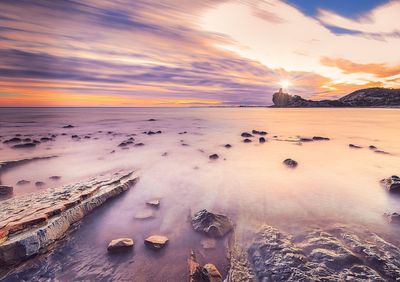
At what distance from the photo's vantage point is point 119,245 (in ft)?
12.8

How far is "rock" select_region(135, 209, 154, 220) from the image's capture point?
5.06 metres

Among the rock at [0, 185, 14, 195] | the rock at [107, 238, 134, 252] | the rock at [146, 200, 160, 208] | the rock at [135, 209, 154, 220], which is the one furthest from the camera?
the rock at [0, 185, 14, 195]

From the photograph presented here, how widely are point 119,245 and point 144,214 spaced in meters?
1.29

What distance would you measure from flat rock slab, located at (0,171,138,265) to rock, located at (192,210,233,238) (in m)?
2.42

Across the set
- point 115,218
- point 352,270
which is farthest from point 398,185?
point 115,218

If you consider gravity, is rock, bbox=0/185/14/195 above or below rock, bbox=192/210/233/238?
above

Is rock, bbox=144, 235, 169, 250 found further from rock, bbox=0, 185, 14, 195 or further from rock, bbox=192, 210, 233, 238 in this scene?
rock, bbox=0, 185, 14, 195

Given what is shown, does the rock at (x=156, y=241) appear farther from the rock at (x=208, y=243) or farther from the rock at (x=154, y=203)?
the rock at (x=154, y=203)

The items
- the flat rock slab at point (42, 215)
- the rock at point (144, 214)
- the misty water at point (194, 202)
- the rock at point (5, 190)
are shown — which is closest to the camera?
the flat rock slab at point (42, 215)

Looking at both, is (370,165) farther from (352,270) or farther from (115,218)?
(115,218)

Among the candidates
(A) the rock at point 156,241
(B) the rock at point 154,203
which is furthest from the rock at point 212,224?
(B) the rock at point 154,203

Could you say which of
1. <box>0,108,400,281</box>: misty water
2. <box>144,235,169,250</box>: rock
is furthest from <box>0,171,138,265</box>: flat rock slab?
<box>144,235,169,250</box>: rock

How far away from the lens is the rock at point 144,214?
16.6 feet

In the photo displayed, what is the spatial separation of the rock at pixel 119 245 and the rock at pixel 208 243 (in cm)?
122
